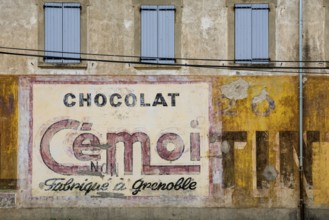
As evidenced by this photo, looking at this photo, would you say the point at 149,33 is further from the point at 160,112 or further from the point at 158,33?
the point at 160,112

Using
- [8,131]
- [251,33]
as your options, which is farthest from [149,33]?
[8,131]

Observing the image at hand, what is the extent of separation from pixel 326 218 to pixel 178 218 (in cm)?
439

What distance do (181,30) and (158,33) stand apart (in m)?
0.70

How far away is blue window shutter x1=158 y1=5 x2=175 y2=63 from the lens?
56.2ft

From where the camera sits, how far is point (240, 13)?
17.3m

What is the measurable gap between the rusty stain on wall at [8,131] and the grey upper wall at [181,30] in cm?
86

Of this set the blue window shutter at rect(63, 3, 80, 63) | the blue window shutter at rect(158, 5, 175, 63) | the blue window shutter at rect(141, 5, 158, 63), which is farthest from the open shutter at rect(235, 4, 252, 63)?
the blue window shutter at rect(63, 3, 80, 63)

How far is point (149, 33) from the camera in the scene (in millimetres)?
17219

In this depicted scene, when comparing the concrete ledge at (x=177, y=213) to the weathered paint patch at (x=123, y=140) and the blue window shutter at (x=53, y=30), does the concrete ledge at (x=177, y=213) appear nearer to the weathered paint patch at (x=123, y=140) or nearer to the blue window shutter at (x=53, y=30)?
the weathered paint patch at (x=123, y=140)

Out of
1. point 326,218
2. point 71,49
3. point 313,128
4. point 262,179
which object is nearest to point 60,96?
point 71,49

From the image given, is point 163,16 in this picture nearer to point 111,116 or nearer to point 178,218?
point 111,116

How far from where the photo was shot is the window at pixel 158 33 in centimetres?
1714

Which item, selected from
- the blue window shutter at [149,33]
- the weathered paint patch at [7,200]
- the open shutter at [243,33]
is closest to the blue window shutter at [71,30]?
the blue window shutter at [149,33]

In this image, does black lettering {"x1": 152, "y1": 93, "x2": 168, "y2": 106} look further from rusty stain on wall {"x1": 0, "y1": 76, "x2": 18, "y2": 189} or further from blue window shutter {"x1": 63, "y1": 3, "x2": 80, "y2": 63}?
rusty stain on wall {"x1": 0, "y1": 76, "x2": 18, "y2": 189}
